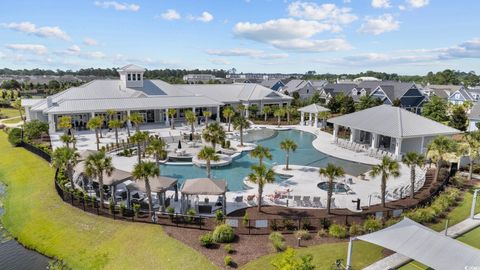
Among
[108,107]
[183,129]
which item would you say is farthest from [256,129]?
[108,107]

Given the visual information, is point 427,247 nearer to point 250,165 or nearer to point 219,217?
point 219,217

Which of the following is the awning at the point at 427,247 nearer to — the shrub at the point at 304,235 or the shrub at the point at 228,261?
the shrub at the point at 304,235

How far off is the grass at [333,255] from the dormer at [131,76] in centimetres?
4463

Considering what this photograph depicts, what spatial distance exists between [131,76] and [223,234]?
141 feet

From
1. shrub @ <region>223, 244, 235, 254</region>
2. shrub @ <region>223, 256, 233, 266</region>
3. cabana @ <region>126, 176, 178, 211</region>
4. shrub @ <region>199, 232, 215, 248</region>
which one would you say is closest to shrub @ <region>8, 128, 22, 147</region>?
cabana @ <region>126, 176, 178, 211</region>

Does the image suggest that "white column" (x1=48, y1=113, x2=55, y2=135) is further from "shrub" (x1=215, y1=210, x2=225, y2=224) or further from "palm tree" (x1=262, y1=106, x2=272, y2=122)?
"shrub" (x1=215, y1=210, x2=225, y2=224)

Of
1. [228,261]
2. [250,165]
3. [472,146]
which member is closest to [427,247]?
[228,261]

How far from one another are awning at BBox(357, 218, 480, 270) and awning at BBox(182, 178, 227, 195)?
8.85 meters

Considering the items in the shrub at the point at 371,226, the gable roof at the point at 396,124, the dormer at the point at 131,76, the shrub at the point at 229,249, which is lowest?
the shrub at the point at 229,249

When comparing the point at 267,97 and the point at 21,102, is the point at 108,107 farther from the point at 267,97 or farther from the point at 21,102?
the point at 267,97

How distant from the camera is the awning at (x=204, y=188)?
19.3m

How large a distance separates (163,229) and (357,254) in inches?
397

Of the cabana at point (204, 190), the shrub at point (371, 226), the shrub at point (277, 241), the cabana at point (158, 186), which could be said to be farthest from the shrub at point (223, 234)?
the shrub at point (371, 226)

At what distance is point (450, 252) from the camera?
12391 millimetres
